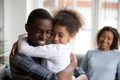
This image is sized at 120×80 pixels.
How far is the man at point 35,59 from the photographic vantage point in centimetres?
120

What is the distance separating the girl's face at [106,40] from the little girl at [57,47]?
4.37 ft

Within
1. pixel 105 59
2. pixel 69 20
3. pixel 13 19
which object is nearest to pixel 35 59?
pixel 69 20

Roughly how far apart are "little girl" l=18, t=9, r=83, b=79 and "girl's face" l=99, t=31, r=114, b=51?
1333mm

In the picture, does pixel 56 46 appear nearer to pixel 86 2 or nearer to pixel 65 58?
pixel 65 58

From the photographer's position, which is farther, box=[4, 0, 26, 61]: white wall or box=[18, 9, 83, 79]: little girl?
box=[4, 0, 26, 61]: white wall

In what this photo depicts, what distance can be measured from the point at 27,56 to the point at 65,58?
194mm

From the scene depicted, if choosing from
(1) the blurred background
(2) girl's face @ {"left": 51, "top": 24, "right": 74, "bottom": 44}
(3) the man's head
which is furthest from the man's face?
(1) the blurred background

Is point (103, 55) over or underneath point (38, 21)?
underneath

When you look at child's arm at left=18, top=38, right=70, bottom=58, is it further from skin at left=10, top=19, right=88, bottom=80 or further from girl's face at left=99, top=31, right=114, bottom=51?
girl's face at left=99, top=31, right=114, bottom=51

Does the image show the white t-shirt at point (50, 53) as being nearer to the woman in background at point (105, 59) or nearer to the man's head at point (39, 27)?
the man's head at point (39, 27)

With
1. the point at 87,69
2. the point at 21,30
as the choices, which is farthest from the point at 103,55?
the point at 21,30

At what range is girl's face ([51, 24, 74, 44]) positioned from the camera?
138cm

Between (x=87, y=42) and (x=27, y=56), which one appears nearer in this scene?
(x=27, y=56)

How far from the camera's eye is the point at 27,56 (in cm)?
124
